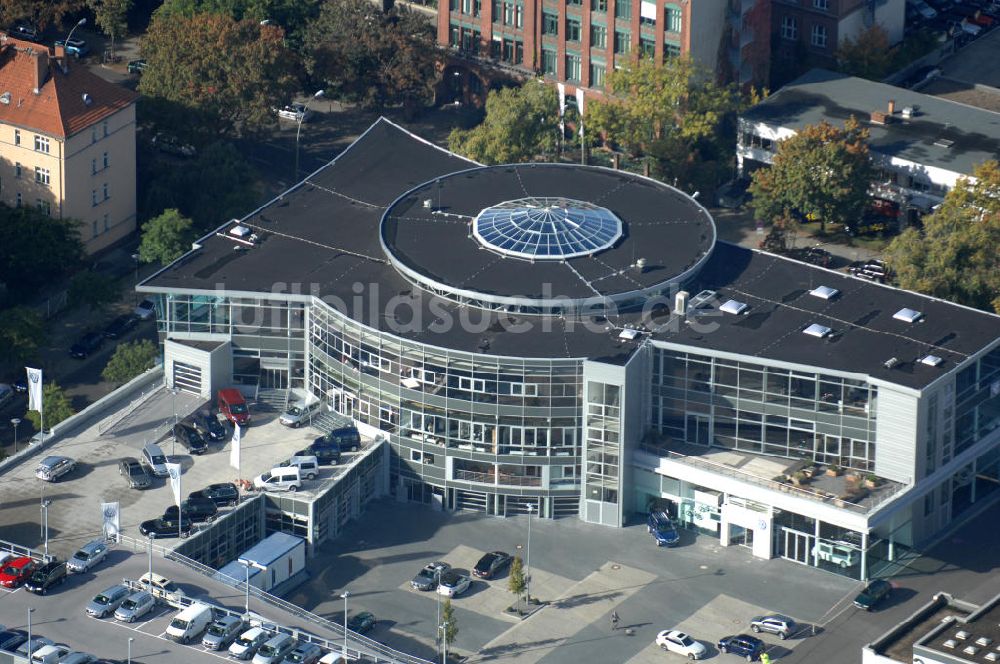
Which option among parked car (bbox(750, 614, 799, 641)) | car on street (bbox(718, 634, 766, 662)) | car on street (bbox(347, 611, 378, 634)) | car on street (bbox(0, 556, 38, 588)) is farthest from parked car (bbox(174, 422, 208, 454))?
parked car (bbox(750, 614, 799, 641))

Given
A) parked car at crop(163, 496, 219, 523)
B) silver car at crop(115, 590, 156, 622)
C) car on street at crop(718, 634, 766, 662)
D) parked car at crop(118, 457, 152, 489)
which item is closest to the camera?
silver car at crop(115, 590, 156, 622)

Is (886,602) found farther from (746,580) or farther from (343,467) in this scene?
(343,467)

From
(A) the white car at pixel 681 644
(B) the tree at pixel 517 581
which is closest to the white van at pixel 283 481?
(B) the tree at pixel 517 581

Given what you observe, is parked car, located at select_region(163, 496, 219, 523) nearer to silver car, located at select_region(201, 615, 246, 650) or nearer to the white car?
silver car, located at select_region(201, 615, 246, 650)

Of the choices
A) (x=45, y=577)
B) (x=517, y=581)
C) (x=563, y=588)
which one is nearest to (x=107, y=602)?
(x=45, y=577)

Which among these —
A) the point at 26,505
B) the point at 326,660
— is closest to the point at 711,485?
the point at 326,660

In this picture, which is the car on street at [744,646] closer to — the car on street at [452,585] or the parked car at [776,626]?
the parked car at [776,626]

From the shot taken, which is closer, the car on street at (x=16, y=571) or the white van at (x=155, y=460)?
the car on street at (x=16, y=571)
